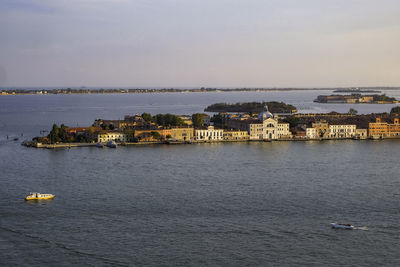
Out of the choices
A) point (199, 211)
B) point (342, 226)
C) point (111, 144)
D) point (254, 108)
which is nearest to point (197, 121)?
point (111, 144)

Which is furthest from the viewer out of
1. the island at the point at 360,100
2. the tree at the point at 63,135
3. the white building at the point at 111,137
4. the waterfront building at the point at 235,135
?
the island at the point at 360,100

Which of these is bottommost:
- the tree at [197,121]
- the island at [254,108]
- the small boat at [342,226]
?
the small boat at [342,226]

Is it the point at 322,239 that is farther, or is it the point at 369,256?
the point at 322,239

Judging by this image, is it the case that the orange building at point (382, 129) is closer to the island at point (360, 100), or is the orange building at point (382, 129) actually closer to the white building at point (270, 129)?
the white building at point (270, 129)

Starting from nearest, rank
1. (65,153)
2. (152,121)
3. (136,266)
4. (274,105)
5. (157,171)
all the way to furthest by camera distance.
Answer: (136,266)
(157,171)
(65,153)
(152,121)
(274,105)

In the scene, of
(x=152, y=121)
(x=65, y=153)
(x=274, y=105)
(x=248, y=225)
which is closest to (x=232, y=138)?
(x=152, y=121)

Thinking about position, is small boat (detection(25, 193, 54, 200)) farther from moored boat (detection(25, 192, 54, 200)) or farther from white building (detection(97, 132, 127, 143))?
white building (detection(97, 132, 127, 143))

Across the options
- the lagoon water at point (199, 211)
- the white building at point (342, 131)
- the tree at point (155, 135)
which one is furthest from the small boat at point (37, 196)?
the white building at point (342, 131)

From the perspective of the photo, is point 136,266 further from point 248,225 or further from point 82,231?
point 248,225
